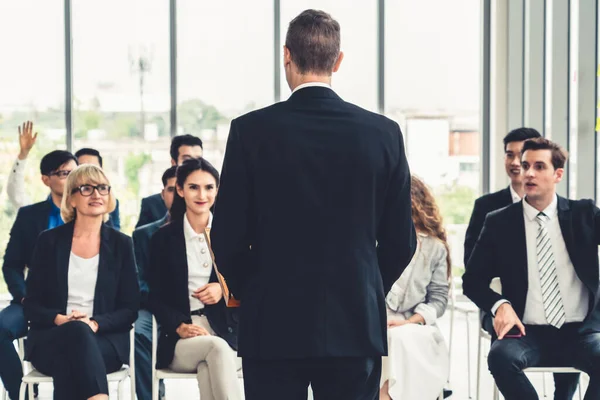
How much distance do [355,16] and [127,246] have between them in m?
4.65

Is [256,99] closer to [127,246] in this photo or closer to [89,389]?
[127,246]

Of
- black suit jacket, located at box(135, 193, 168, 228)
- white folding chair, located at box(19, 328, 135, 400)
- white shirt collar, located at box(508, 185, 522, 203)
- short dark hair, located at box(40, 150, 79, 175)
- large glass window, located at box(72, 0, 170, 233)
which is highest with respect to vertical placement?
large glass window, located at box(72, 0, 170, 233)

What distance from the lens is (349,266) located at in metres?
2.26

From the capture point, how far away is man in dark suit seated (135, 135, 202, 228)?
5758 millimetres

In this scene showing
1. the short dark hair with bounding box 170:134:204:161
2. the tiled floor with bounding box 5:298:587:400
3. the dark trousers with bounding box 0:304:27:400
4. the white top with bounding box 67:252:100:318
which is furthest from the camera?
the short dark hair with bounding box 170:134:204:161

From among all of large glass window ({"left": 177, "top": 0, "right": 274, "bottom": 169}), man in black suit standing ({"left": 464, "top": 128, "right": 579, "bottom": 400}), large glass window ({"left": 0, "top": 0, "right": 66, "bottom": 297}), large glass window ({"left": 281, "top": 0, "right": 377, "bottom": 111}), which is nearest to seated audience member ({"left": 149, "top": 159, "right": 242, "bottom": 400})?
man in black suit standing ({"left": 464, "top": 128, "right": 579, "bottom": 400})

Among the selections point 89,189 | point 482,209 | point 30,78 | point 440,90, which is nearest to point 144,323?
point 89,189

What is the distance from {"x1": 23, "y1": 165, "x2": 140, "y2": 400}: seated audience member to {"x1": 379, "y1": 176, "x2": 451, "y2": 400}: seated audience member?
50.9 inches

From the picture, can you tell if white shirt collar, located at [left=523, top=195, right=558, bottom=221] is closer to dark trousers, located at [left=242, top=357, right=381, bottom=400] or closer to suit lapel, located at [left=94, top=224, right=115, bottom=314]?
suit lapel, located at [left=94, top=224, right=115, bottom=314]

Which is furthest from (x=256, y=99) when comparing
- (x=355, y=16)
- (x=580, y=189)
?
(x=580, y=189)

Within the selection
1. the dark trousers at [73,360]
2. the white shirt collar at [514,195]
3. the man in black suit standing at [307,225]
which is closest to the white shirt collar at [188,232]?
the dark trousers at [73,360]

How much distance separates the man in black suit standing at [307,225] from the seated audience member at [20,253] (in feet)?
9.17

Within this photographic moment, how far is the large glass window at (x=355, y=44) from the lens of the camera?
842 centimetres

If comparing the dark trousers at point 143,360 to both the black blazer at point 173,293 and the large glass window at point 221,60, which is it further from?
the large glass window at point 221,60
